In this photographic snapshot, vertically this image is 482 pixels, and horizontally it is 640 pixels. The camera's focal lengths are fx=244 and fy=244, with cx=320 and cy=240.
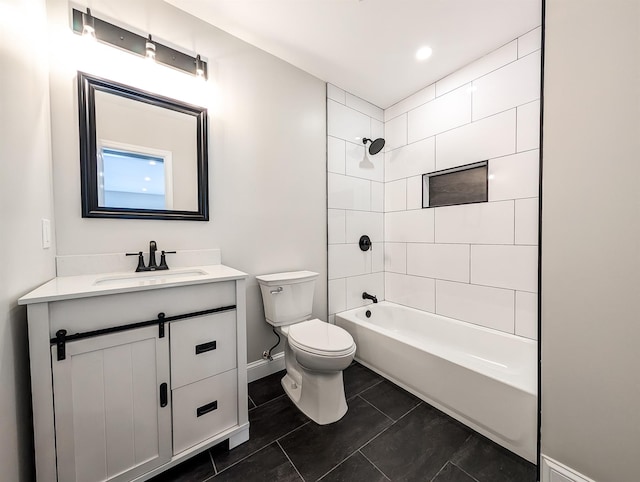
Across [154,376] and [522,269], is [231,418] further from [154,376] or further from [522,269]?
[522,269]

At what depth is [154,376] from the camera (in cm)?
107

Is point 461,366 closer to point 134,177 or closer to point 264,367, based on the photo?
point 264,367

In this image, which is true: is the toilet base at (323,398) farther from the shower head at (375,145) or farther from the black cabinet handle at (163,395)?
the shower head at (375,145)

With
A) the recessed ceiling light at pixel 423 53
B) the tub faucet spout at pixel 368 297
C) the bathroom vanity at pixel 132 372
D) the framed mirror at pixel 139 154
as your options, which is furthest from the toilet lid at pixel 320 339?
the recessed ceiling light at pixel 423 53

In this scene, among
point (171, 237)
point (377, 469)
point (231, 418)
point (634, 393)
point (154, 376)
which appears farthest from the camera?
point (171, 237)

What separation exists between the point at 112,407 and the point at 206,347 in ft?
1.25

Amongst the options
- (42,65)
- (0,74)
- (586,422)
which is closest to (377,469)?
(586,422)

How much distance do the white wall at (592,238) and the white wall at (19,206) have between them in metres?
1.92

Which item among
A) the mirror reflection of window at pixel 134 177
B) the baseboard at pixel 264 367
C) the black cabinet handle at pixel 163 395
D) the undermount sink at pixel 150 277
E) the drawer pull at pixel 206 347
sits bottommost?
the baseboard at pixel 264 367

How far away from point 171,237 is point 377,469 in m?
1.70

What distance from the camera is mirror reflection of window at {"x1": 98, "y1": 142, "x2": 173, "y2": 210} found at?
4.46 feet

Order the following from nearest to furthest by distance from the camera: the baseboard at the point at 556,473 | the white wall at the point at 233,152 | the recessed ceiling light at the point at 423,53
A: the baseboard at the point at 556,473 < the white wall at the point at 233,152 < the recessed ceiling light at the point at 423,53

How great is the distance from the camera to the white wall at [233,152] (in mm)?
1279

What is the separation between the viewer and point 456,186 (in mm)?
2145
